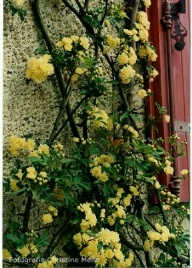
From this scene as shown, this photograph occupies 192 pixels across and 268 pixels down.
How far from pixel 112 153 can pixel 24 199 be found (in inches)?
19.1

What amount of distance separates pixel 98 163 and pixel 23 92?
457mm

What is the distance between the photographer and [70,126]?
2438 mm

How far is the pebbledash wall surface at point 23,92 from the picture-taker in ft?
7.34

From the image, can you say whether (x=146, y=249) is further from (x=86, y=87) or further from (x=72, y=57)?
(x=72, y=57)

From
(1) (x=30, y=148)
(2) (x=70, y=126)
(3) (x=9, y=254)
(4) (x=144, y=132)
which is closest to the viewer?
(3) (x=9, y=254)

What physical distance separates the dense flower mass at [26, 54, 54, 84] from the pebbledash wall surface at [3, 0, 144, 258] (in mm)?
67

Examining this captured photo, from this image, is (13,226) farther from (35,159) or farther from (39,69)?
(39,69)

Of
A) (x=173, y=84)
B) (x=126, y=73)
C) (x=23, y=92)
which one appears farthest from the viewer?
(x=173, y=84)

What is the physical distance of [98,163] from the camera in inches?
91.7

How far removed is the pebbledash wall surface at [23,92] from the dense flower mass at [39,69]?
7cm

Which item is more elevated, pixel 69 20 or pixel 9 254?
pixel 69 20

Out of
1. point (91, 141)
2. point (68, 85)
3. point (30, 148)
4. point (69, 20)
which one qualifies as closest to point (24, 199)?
point (30, 148)

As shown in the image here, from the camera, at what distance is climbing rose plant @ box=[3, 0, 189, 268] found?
6.82ft

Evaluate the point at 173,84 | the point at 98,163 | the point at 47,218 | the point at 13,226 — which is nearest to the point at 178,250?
the point at 98,163
